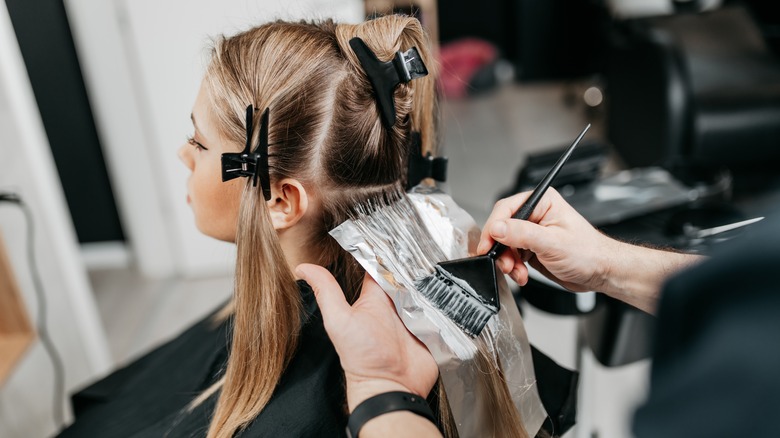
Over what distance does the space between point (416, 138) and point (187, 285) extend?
1790 mm

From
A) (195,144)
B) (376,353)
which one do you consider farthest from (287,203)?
(376,353)

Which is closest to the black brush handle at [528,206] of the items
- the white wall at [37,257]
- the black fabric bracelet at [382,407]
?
the black fabric bracelet at [382,407]

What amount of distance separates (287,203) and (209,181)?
136 millimetres

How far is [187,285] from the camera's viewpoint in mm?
2459

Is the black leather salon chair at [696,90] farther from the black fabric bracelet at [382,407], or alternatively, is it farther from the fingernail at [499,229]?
the black fabric bracelet at [382,407]

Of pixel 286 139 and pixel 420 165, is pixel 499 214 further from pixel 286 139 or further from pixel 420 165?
pixel 286 139

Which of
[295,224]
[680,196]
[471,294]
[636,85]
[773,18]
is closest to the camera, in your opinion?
[471,294]

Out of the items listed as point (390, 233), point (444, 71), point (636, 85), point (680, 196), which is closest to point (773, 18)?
point (636, 85)

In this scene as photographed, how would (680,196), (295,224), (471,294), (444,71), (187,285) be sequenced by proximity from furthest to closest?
(444,71) < (187,285) < (680,196) < (295,224) < (471,294)

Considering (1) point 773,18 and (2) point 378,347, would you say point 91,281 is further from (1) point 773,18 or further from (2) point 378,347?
(1) point 773,18

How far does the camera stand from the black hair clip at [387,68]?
80cm

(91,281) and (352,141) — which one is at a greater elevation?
(352,141)

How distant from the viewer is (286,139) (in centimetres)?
81

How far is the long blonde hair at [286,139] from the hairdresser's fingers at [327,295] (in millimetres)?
84
